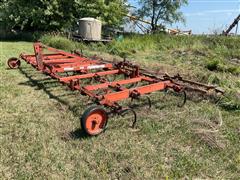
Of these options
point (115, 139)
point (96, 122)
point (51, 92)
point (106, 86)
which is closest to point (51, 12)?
point (51, 92)

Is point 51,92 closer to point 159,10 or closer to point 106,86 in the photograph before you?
point 106,86

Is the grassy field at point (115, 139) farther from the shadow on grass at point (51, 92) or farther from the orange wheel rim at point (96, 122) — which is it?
the orange wheel rim at point (96, 122)

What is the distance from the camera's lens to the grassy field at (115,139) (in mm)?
3816

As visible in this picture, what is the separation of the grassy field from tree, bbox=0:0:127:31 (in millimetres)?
11905

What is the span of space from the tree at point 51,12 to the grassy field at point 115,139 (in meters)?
11.9

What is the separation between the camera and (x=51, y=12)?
18469mm

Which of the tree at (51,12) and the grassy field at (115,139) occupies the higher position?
the tree at (51,12)

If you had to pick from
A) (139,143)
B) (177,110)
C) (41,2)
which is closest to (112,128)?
(139,143)

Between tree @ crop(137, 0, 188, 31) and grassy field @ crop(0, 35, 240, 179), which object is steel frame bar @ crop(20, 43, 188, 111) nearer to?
grassy field @ crop(0, 35, 240, 179)

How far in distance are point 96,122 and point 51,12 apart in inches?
594

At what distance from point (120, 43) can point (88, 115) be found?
11092 millimetres

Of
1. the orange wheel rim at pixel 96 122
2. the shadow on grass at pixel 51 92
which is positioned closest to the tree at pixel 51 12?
the shadow on grass at pixel 51 92

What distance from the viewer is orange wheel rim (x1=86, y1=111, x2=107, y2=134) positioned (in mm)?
4535

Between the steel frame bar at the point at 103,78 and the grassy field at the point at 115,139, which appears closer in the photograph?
the grassy field at the point at 115,139
